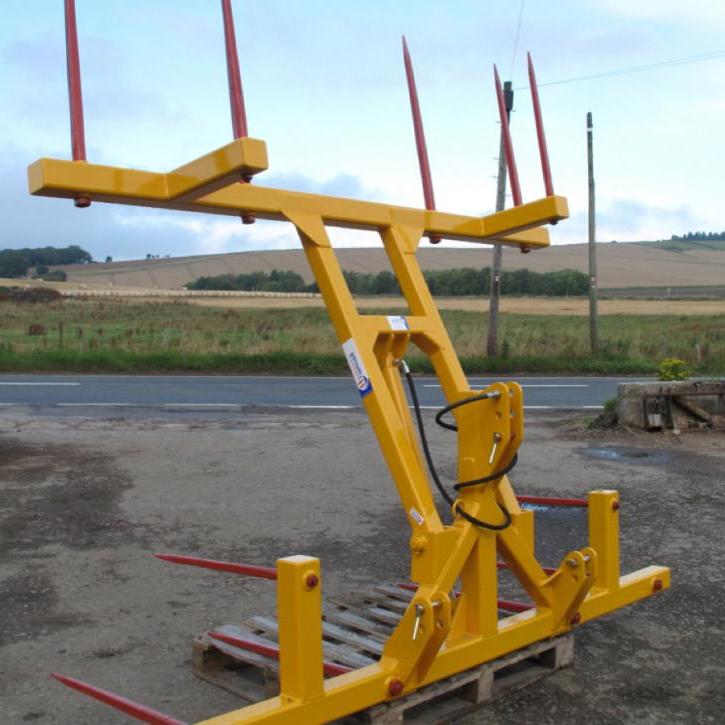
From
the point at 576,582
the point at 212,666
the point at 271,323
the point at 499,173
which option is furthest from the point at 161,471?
the point at 271,323

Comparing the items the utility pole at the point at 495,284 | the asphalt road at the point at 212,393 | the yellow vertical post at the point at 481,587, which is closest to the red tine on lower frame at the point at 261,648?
the yellow vertical post at the point at 481,587

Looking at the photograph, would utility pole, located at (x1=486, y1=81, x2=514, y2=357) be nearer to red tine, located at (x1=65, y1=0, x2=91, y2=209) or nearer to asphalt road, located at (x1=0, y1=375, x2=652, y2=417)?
asphalt road, located at (x1=0, y1=375, x2=652, y2=417)

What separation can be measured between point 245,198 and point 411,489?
1286 millimetres

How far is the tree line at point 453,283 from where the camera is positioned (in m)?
56.2

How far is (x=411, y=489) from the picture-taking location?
3.36 m

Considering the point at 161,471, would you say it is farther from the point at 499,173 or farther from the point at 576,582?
the point at 499,173

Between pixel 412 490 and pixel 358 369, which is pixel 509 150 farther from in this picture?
pixel 412 490

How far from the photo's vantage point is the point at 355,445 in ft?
34.0

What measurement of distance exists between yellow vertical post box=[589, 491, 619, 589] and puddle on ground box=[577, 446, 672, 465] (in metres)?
5.14

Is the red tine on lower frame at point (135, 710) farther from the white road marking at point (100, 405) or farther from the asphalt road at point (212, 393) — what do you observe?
the white road marking at point (100, 405)

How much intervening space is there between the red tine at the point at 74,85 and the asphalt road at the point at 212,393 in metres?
10.2

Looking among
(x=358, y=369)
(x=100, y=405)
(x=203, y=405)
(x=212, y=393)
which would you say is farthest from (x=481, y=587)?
(x=212, y=393)

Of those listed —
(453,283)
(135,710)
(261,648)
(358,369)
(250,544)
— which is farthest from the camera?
(453,283)

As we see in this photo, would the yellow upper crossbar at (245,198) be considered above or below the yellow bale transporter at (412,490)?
above
